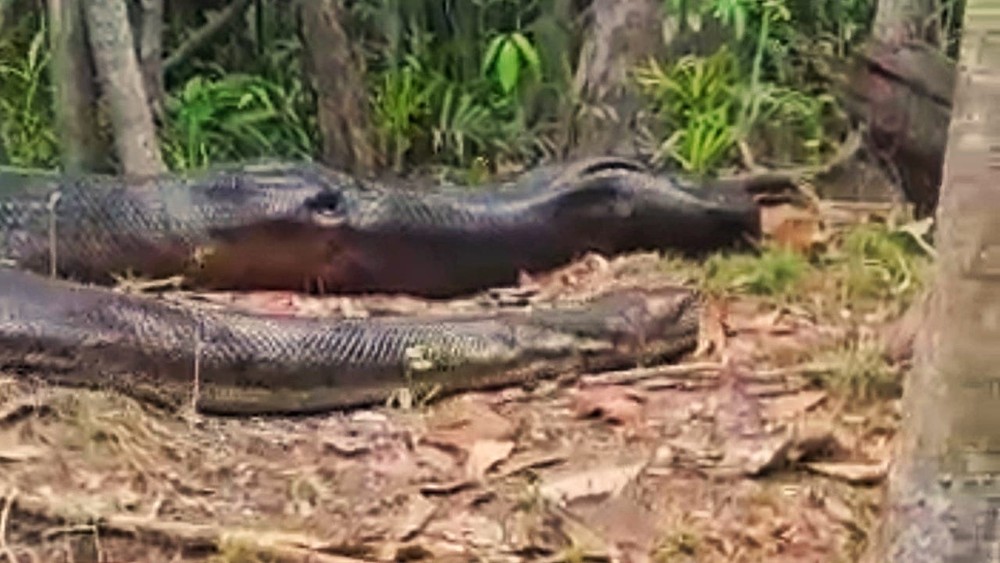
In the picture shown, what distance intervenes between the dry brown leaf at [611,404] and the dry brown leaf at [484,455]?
11 centimetres

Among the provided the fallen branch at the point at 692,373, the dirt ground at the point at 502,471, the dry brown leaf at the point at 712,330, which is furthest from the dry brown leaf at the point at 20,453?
the dry brown leaf at the point at 712,330

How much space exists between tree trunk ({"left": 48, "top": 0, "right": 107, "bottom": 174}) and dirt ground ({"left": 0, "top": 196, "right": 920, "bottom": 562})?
0.64 metres

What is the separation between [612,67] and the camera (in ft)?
7.59

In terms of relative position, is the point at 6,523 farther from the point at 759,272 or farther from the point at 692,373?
the point at 759,272

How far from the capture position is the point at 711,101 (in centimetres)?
222

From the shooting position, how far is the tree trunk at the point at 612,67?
2.30 m

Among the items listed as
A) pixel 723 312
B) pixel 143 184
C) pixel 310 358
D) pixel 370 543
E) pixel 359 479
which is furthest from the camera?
pixel 143 184

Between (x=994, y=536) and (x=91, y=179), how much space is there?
1373mm

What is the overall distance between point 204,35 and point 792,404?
119cm

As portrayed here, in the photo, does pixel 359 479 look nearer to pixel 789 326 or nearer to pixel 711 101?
pixel 789 326

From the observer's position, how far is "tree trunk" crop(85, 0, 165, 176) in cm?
216

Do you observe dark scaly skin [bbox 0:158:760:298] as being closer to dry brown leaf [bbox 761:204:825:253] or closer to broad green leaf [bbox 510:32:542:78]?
dry brown leaf [bbox 761:204:825:253]

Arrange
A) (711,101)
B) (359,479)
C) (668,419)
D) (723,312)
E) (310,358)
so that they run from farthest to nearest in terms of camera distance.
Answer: (711,101), (723,312), (310,358), (668,419), (359,479)

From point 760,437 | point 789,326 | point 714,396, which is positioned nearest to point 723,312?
point 789,326
